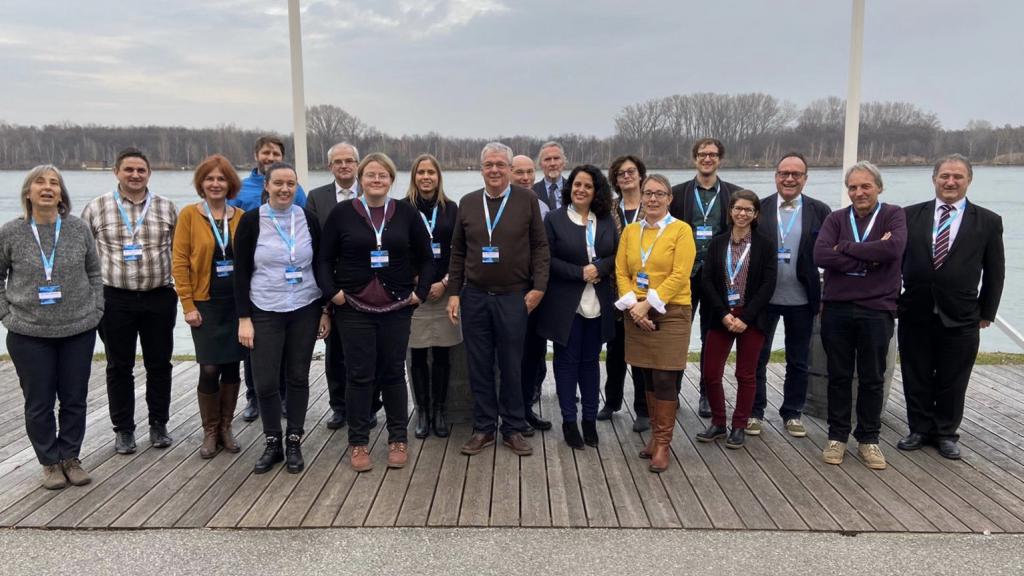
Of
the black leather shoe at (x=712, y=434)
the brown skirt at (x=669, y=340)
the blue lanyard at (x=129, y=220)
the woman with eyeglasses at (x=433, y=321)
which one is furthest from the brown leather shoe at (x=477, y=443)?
the blue lanyard at (x=129, y=220)

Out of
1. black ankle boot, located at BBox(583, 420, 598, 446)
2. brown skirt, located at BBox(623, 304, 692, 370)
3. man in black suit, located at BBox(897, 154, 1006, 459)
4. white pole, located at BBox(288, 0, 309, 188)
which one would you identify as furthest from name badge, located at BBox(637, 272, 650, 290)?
white pole, located at BBox(288, 0, 309, 188)

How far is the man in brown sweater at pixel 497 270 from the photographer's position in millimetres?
3533

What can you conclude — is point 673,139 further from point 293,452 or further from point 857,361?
point 293,452

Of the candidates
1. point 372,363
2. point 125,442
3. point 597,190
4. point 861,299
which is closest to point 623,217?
point 597,190

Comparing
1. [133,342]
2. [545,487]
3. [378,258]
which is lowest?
[545,487]

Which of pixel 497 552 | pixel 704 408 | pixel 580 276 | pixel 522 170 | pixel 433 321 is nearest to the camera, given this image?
pixel 497 552

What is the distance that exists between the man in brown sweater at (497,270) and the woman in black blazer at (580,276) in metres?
0.13

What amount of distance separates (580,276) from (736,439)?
1303 mm

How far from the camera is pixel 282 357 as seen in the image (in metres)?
3.47

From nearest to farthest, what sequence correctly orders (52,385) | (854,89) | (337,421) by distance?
1. (52,385)
2. (337,421)
3. (854,89)

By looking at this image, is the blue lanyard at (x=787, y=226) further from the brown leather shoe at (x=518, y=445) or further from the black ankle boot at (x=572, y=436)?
the brown leather shoe at (x=518, y=445)

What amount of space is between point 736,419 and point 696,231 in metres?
1.11

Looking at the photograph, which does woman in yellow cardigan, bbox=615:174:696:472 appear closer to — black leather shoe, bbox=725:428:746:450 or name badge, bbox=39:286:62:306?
black leather shoe, bbox=725:428:746:450

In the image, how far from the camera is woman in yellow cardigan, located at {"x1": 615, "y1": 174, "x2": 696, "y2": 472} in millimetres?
3428
